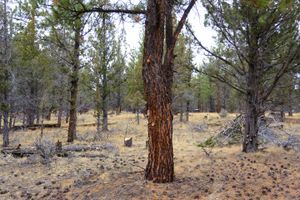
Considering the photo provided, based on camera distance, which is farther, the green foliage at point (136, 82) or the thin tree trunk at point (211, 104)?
the thin tree trunk at point (211, 104)

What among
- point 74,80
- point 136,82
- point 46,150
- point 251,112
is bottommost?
point 46,150

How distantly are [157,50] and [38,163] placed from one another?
524 centimetres

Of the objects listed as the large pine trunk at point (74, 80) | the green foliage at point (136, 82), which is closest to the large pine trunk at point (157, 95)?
the large pine trunk at point (74, 80)

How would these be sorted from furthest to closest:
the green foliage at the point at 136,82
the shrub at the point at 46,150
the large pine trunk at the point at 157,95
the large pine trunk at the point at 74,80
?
the green foliage at the point at 136,82 → the large pine trunk at the point at 74,80 → the shrub at the point at 46,150 → the large pine trunk at the point at 157,95

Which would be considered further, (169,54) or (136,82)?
(136,82)

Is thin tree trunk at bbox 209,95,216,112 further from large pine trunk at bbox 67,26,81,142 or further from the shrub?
the shrub

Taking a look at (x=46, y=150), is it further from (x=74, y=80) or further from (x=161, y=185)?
(x=74, y=80)

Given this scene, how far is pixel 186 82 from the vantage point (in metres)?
23.0

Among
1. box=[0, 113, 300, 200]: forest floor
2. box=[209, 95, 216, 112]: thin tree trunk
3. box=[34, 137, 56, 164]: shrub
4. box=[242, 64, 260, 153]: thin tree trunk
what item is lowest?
box=[0, 113, 300, 200]: forest floor

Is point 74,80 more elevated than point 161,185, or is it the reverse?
point 74,80

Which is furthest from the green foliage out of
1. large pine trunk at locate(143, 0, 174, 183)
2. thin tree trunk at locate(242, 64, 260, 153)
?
large pine trunk at locate(143, 0, 174, 183)

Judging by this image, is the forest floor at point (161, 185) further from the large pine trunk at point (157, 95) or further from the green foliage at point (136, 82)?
the green foliage at point (136, 82)

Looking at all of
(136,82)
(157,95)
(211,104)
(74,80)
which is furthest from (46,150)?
(211,104)

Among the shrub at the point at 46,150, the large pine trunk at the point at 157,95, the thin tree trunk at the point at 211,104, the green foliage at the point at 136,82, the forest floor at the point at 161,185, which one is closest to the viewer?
the forest floor at the point at 161,185
